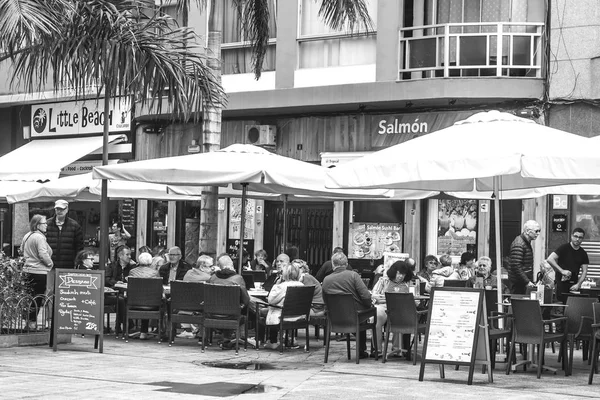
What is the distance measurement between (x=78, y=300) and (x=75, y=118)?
54.9 feet

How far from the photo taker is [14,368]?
12398mm

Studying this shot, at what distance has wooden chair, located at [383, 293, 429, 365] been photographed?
13.4 meters

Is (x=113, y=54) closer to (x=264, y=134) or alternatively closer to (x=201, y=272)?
(x=201, y=272)

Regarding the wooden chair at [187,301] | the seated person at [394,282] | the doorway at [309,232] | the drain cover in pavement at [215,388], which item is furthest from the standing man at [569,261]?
the doorway at [309,232]

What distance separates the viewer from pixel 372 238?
24562mm

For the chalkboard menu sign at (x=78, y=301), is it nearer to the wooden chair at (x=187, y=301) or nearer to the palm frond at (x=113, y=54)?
the wooden chair at (x=187, y=301)

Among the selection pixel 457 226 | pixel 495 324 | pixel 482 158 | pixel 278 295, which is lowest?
pixel 495 324

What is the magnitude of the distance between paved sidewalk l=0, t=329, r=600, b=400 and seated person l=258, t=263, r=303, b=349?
1.01 feet

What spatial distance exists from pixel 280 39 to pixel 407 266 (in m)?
11.6

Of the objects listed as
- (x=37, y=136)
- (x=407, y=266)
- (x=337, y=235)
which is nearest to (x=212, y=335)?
(x=407, y=266)

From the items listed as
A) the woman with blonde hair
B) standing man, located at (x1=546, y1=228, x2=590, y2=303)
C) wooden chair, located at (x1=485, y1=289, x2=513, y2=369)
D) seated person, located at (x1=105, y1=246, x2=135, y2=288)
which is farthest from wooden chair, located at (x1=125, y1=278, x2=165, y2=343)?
standing man, located at (x1=546, y1=228, x2=590, y2=303)

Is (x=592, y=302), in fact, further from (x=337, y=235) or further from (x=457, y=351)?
(x=337, y=235)

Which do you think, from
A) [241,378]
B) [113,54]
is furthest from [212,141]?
[241,378]

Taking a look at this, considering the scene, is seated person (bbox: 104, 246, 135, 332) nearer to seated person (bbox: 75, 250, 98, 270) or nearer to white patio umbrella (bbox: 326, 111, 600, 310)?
seated person (bbox: 75, 250, 98, 270)
